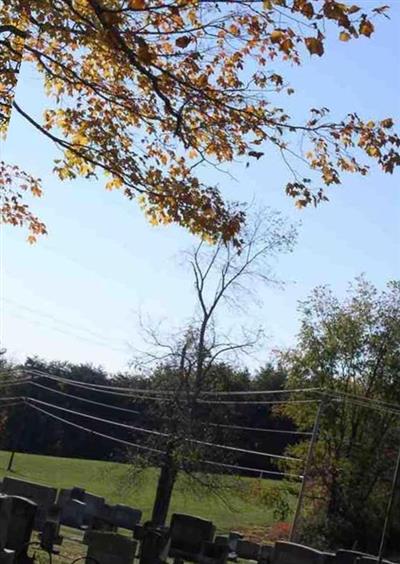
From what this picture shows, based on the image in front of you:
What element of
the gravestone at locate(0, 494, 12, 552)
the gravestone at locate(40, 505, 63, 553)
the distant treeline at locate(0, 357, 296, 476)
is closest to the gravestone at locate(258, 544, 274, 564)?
the distant treeline at locate(0, 357, 296, 476)

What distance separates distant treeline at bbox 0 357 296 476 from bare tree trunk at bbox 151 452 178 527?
550mm

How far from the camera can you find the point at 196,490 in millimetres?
11180

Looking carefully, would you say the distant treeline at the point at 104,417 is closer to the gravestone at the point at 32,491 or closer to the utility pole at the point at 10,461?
the utility pole at the point at 10,461

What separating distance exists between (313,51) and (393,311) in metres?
8.93

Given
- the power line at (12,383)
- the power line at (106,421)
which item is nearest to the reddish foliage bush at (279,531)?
the power line at (106,421)

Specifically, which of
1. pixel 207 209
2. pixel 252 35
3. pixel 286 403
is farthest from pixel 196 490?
pixel 252 35

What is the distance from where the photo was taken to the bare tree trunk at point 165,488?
1152 centimetres

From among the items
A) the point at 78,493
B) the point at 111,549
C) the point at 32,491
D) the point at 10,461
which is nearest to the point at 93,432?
the point at 32,491

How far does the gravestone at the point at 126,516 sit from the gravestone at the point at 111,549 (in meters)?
5.62

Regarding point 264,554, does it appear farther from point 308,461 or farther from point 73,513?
point 73,513

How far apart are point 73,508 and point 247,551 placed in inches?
125

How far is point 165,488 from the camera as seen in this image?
39.6ft

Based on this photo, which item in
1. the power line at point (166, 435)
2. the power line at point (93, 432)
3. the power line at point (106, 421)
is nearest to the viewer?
the power line at point (106, 421)

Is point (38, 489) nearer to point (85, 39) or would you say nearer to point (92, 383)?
point (92, 383)
